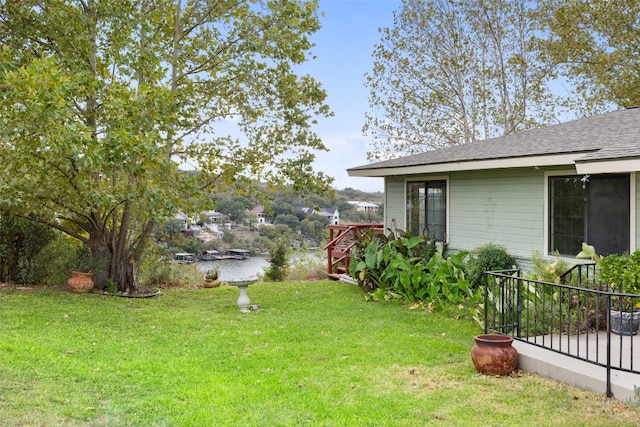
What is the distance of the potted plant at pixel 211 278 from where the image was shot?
14289 millimetres

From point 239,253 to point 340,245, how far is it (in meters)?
3.55

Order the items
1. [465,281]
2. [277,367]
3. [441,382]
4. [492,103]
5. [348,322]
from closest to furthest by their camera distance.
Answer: [441,382]
[277,367]
[348,322]
[465,281]
[492,103]

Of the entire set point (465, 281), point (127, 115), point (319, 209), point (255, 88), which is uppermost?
point (255, 88)

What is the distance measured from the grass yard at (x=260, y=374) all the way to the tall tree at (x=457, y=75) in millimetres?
14126

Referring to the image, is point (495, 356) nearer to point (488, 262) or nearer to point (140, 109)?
point (488, 262)

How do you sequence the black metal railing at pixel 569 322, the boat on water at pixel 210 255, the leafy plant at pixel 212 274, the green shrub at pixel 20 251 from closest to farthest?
the black metal railing at pixel 569 322 → the green shrub at pixel 20 251 → the leafy plant at pixel 212 274 → the boat on water at pixel 210 255

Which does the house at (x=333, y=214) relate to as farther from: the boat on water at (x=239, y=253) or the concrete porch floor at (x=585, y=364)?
the concrete porch floor at (x=585, y=364)

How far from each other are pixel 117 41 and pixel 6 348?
279 inches

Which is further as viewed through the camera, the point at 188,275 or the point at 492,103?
the point at 492,103

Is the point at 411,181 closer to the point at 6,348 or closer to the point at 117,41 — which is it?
the point at 117,41

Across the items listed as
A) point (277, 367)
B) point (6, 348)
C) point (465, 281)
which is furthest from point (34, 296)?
point (465, 281)

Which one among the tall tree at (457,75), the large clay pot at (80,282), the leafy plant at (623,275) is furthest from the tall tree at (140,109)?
the tall tree at (457,75)

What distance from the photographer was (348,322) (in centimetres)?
846

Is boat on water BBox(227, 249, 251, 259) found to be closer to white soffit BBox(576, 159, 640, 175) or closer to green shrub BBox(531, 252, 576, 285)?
green shrub BBox(531, 252, 576, 285)
